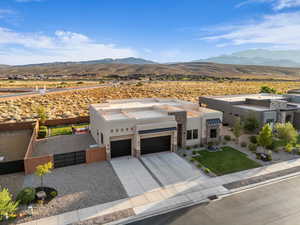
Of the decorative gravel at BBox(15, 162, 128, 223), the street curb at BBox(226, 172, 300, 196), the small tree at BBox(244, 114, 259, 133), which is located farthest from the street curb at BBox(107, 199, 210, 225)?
the small tree at BBox(244, 114, 259, 133)

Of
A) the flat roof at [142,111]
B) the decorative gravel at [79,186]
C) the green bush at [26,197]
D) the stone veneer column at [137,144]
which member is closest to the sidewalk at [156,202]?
the decorative gravel at [79,186]

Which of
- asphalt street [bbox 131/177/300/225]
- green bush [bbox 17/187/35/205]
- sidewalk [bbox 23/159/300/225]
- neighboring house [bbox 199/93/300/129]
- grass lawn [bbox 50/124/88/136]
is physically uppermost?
neighboring house [bbox 199/93/300/129]

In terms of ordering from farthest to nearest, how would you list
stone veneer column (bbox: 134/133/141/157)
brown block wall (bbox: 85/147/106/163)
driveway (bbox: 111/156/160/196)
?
stone veneer column (bbox: 134/133/141/157) < brown block wall (bbox: 85/147/106/163) < driveway (bbox: 111/156/160/196)

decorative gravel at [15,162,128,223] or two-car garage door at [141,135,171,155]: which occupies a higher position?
two-car garage door at [141,135,171,155]

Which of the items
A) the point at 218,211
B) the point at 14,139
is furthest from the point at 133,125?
the point at 14,139

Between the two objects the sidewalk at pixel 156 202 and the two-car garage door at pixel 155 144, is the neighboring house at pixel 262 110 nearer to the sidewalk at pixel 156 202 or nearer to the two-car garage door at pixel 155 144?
the sidewalk at pixel 156 202

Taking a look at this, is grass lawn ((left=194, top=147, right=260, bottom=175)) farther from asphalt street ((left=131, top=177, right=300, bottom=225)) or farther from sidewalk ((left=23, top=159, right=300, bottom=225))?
asphalt street ((left=131, top=177, right=300, bottom=225))

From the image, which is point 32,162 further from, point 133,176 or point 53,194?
point 133,176
